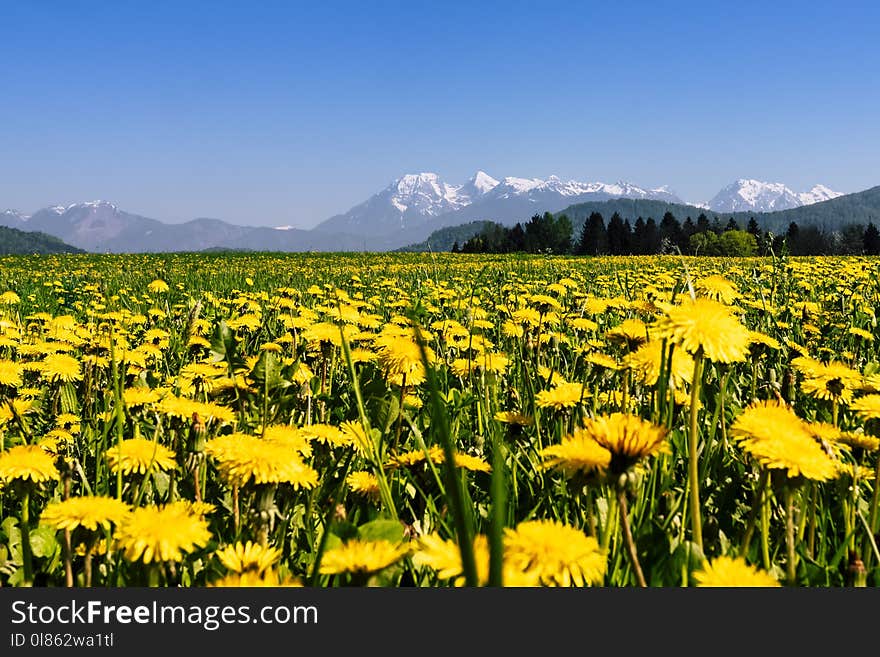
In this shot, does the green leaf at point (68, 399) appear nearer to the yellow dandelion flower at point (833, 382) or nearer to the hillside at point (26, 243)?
the yellow dandelion flower at point (833, 382)

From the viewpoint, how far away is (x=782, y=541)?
1497 mm

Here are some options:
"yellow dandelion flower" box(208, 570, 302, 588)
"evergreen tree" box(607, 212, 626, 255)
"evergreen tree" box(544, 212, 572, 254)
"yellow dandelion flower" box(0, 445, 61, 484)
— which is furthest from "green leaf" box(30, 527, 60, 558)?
"evergreen tree" box(544, 212, 572, 254)

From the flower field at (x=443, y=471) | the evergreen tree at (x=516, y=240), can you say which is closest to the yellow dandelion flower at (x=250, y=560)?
the flower field at (x=443, y=471)

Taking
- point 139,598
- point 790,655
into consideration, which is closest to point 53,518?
point 139,598

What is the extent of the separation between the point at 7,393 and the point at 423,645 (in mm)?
2346

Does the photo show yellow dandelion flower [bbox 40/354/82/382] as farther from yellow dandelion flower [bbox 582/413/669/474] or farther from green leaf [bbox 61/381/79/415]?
yellow dandelion flower [bbox 582/413/669/474]

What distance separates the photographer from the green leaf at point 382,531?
3.89ft

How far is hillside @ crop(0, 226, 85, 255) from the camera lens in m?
177

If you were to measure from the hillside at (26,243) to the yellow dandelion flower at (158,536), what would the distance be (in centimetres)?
20507

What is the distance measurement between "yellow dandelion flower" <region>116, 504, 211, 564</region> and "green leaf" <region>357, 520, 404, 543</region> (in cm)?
31

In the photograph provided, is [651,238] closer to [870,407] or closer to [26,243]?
[870,407]

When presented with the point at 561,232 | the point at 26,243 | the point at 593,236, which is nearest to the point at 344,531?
the point at 593,236

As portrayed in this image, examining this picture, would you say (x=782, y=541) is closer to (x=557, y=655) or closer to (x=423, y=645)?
(x=557, y=655)

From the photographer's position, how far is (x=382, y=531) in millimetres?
1197
